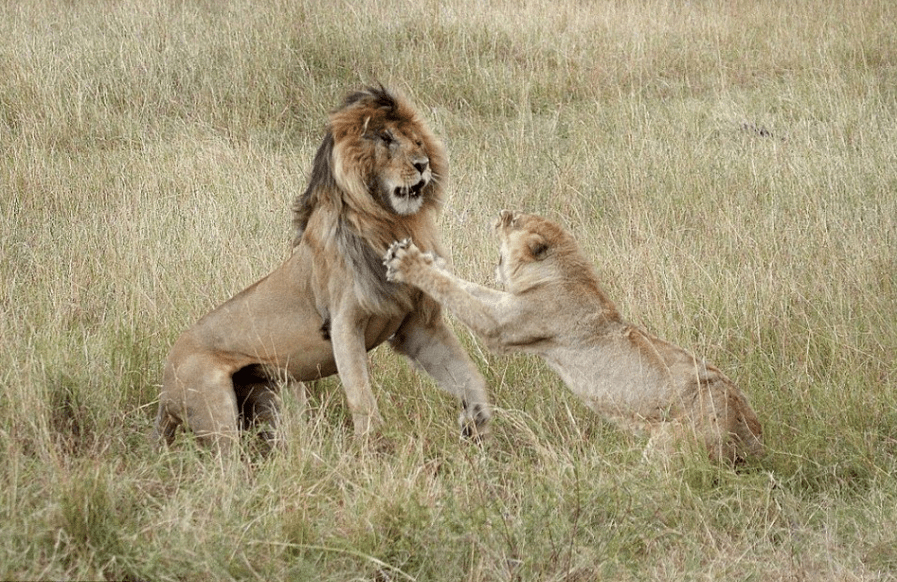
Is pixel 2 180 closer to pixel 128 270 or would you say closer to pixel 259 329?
pixel 128 270

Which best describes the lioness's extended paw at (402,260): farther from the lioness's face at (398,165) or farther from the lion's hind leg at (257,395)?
the lion's hind leg at (257,395)

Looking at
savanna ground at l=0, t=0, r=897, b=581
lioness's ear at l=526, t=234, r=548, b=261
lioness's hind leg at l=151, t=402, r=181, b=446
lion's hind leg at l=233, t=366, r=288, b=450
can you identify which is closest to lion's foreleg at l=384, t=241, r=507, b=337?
lioness's ear at l=526, t=234, r=548, b=261

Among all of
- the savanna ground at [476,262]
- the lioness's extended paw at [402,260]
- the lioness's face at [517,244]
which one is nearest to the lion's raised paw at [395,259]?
the lioness's extended paw at [402,260]

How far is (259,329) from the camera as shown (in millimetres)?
4336

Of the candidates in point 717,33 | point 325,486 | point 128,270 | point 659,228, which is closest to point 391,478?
point 325,486

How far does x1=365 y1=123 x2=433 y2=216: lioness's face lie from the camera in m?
4.18

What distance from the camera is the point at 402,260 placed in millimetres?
4258

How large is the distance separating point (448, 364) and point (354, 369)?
41cm

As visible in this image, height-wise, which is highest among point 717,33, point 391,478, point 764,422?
point 717,33

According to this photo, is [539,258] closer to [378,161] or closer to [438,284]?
[438,284]

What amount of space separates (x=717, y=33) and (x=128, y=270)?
21.0ft

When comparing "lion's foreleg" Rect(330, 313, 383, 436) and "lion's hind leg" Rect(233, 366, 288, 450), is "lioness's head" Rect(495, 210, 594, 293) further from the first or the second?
"lion's hind leg" Rect(233, 366, 288, 450)

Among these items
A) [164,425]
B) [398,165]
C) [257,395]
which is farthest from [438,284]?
[164,425]

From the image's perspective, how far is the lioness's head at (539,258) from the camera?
4.28 m
